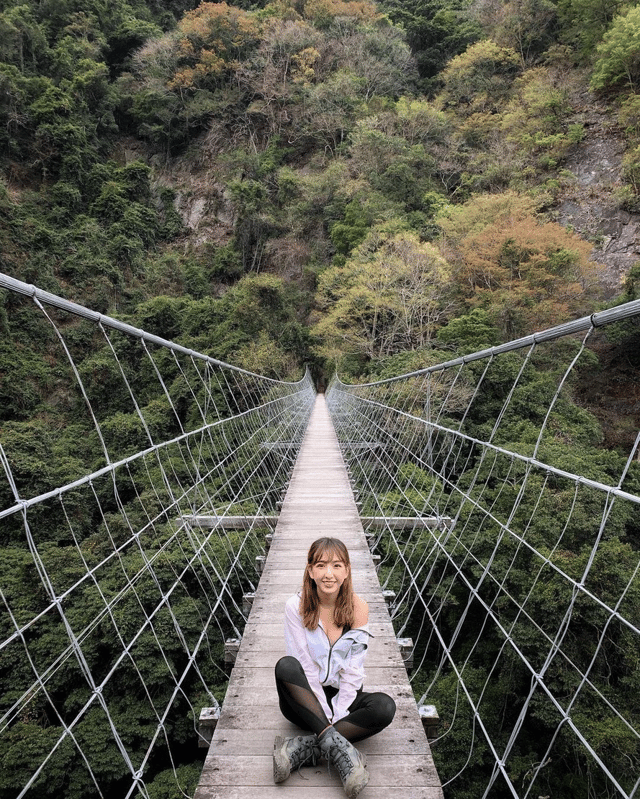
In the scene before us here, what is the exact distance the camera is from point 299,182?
19125 millimetres

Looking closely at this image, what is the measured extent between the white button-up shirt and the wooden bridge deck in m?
0.13

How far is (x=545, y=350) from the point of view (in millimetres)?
9156

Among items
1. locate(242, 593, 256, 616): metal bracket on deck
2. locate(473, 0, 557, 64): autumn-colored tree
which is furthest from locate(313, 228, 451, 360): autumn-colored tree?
locate(473, 0, 557, 64): autumn-colored tree

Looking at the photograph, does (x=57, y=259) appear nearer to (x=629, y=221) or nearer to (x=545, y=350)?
(x=545, y=350)

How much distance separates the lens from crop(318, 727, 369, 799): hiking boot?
100 cm

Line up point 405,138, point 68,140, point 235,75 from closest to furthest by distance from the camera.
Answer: point 405,138 < point 68,140 < point 235,75

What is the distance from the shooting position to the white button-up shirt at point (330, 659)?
1.17 m

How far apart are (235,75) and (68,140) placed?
861 cm

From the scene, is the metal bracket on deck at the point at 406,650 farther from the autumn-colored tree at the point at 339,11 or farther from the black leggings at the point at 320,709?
the autumn-colored tree at the point at 339,11

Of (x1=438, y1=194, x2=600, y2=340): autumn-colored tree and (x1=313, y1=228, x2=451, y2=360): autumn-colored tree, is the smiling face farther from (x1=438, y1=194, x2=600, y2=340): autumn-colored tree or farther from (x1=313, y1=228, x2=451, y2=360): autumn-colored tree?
(x1=313, y1=228, x2=451, y2=360): autumn-colored tree

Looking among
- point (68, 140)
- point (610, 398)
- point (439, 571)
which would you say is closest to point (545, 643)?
point (439, 571)

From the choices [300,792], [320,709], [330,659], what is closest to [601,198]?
[330,659]

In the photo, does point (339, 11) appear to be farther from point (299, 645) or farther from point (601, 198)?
point (299, 645)

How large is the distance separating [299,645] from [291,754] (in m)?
0.22
